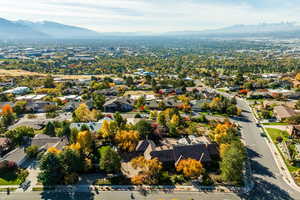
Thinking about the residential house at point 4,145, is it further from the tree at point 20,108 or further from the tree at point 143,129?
the tree at point 143,129

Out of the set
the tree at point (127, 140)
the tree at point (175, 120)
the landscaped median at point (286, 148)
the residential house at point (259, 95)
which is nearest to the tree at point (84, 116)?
the tree at point (127, 140)

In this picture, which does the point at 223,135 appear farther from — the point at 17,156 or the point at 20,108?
the point at 20,108

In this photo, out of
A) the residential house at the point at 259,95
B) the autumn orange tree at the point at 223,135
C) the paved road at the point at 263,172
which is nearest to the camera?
→ the paved road at the point at 263,172

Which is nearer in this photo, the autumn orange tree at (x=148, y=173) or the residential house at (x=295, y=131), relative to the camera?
the autumn orange tree at (x=148, y=173)

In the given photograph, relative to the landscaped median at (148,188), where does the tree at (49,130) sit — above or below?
above

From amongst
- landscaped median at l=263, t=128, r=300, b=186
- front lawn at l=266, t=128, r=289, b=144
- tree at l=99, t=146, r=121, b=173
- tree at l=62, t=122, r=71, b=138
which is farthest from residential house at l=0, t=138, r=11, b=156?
front lawn at l=266, t=128, r=289, b=144

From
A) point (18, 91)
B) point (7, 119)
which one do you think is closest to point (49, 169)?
point (7, 119)

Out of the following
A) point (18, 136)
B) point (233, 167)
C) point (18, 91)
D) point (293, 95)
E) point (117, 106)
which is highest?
point (293, 95)

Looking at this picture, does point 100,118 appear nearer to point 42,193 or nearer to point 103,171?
point 103,171
